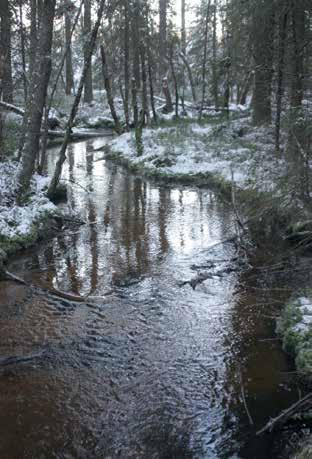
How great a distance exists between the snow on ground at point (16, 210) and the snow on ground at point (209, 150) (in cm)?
513

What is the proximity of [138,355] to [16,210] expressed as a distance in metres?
5.66

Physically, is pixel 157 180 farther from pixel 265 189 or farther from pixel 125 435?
pixel 125 435

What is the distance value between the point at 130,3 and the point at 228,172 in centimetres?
1105

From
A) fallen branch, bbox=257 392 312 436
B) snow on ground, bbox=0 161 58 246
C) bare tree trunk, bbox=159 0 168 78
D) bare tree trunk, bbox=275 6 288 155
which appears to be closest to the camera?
fallen branch, bbox=257 392 312 436

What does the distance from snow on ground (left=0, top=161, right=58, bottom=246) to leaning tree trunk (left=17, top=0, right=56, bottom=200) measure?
0.28 metres

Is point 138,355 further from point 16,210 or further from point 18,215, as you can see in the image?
point 16,210

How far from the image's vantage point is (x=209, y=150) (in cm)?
1820

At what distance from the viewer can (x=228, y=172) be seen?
50.9ft

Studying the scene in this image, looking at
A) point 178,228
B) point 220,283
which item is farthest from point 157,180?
point 220,283

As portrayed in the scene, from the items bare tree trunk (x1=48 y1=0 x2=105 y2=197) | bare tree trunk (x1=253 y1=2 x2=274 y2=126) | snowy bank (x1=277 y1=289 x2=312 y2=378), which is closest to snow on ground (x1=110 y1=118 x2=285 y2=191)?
bare tree trunk (x1=253 y1=2 x2=274 y2=126)

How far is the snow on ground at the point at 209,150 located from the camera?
14.3 meters

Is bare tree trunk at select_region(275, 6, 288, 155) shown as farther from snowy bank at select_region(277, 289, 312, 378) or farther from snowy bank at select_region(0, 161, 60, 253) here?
snowy bank at select_region(277, 289, 312, 378)

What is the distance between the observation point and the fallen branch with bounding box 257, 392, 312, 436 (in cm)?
451

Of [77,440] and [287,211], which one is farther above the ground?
[287,211]
